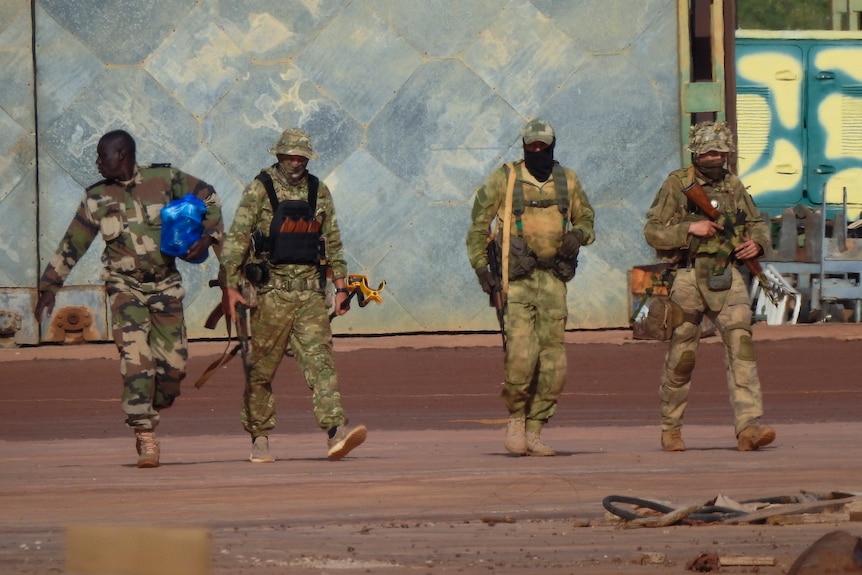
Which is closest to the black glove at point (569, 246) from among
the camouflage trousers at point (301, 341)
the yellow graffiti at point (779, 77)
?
the camouflage trousers at point (301, 341)

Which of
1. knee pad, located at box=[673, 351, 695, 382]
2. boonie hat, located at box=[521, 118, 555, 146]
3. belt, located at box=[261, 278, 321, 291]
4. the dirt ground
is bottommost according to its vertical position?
the dirt ground

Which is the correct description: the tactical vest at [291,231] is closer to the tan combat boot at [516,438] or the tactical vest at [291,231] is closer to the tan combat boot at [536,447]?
the tan combat boot at [516,438]

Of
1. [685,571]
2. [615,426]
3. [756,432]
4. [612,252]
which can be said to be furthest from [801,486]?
[612,252]

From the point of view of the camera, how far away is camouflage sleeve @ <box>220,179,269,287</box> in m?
11.8

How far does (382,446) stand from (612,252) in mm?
7977

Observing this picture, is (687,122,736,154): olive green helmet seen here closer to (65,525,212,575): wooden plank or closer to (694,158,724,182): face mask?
(694,158,724,182): face mask

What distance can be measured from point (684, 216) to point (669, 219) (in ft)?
0.31

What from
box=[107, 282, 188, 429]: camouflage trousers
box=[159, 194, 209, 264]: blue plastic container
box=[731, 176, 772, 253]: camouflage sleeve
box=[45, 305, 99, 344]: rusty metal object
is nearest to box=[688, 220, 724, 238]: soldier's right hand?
box=[731, 176, 772, 253]: camouflage sleeve

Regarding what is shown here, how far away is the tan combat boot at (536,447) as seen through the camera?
1214cm

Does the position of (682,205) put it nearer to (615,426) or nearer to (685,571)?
(615,426)

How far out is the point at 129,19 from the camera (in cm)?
2056

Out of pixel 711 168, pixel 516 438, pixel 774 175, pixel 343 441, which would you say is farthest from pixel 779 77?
pixel 343 441

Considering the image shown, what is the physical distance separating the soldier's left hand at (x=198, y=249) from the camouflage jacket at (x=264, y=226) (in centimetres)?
16

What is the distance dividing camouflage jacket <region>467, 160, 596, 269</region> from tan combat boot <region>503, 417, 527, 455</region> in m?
0.98
